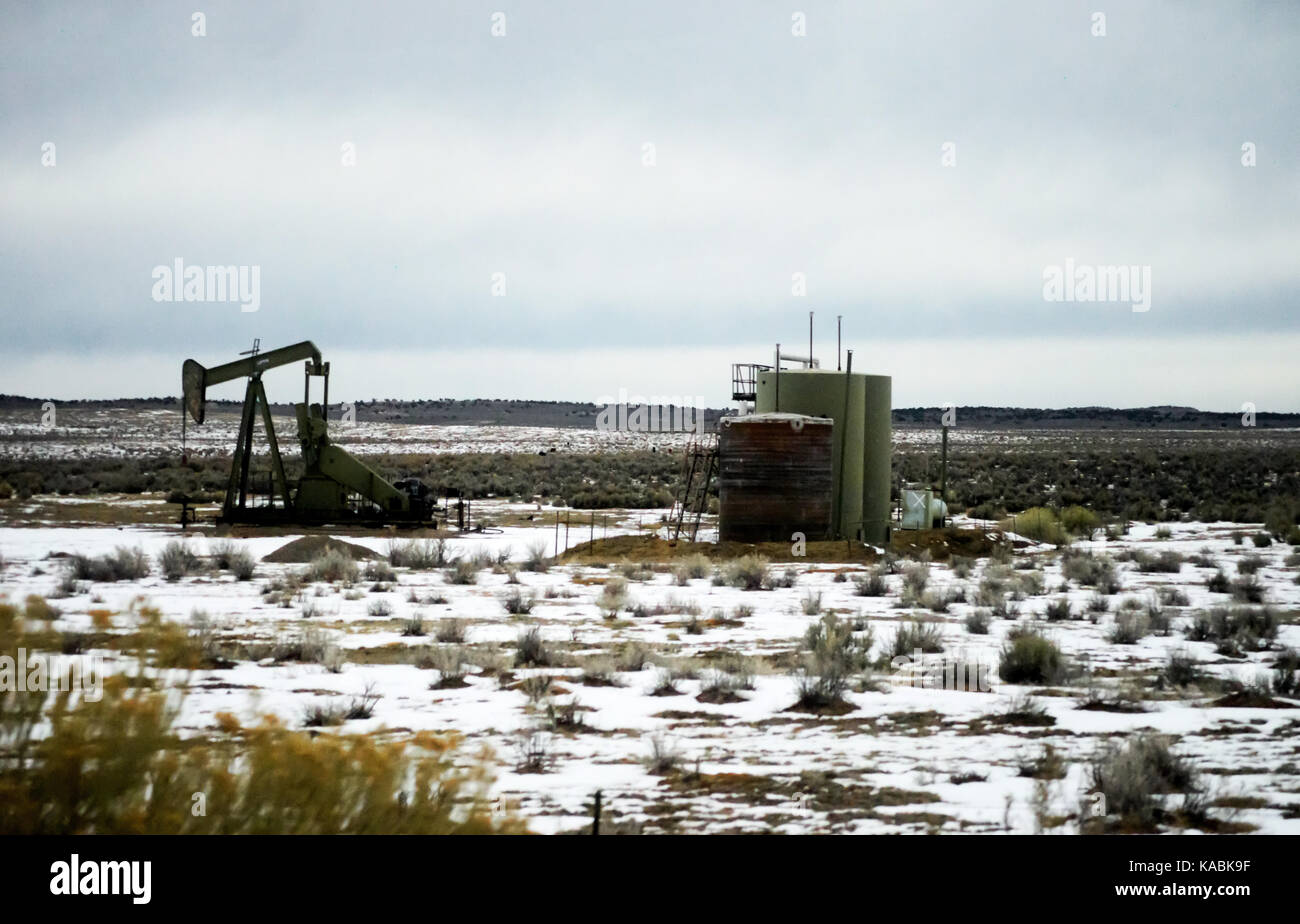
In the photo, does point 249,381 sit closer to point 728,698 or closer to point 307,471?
point 307,471

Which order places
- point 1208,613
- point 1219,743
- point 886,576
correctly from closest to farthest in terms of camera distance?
1. point 1219,743
2. point 1208,613
3. point 886,576

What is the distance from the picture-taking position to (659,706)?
11.4 metres

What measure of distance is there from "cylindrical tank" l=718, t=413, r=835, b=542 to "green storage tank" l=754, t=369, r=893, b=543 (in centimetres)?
117

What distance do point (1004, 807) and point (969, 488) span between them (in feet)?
147

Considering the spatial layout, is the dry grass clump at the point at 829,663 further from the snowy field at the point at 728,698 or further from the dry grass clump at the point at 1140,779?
the dry grass clump at the point at 1140,779

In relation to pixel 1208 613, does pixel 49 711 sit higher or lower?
higher

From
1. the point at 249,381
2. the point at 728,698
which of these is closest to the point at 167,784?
the point at 728,698

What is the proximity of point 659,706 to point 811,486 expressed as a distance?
15.5m

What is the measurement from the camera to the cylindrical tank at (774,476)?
1027 inches

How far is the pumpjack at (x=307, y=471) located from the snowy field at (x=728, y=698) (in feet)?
29.8
